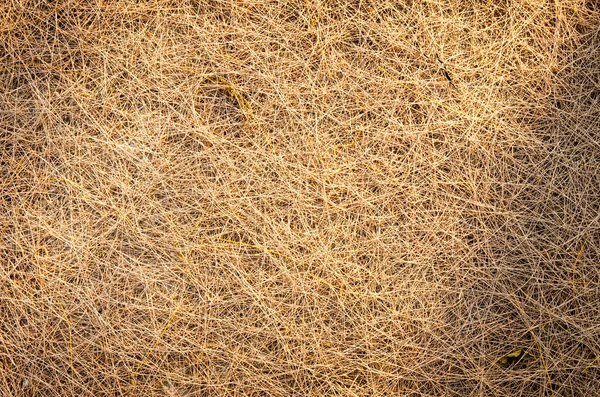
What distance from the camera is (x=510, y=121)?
2383 millimetres

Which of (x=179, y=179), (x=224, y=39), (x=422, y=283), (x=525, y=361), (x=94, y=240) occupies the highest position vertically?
(x=224, y=39)

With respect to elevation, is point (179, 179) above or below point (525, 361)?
above

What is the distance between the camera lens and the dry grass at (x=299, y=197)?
233 centimetres

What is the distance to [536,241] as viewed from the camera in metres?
2.35

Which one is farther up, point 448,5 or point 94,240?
point 448,5

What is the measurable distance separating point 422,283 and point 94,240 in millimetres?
1532

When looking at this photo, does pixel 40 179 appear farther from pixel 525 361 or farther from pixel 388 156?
pixel 525 361

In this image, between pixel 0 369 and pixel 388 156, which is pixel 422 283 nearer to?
pixel 388 156

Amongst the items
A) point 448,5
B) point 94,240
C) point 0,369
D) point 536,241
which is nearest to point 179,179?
point 94,240

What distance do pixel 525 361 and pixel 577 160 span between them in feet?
3.17

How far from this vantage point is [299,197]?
7.77 ft

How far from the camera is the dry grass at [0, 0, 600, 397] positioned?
233 centimetres

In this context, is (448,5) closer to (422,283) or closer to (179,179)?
(422,283)

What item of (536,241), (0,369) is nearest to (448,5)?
(536,241)
